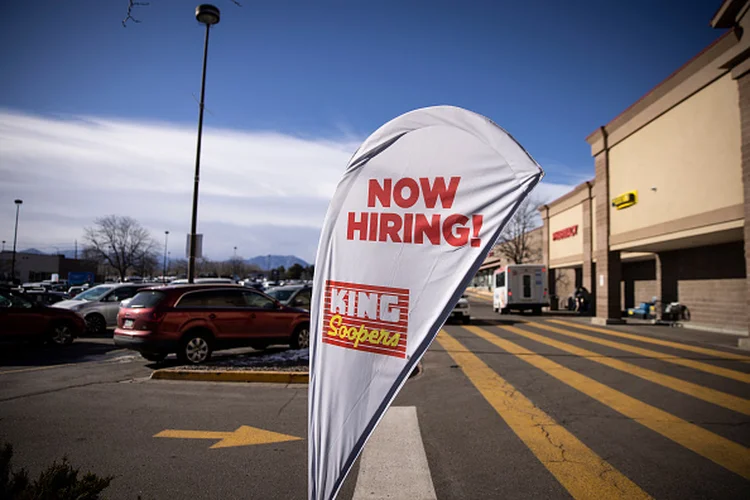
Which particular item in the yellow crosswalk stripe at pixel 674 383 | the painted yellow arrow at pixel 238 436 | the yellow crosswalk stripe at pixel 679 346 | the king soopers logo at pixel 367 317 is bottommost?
the painted yellow arrow at pixel 238 436

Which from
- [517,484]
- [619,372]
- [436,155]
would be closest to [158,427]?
[517,484]

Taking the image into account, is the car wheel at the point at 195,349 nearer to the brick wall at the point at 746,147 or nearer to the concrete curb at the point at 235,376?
the concrete curb at the point at 235,376

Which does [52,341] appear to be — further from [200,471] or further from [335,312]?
[335,312]

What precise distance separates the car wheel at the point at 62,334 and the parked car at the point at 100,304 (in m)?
2.16

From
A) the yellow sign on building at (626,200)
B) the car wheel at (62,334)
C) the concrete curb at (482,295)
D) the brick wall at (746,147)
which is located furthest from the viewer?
the concrete curb at (482,295)

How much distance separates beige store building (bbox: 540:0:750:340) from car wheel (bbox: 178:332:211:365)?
44.7 feet

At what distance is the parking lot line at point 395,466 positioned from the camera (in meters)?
3.70

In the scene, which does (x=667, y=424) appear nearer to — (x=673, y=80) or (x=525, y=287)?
(x=673, y=80)

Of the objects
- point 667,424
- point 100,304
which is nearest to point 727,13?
point 667,424

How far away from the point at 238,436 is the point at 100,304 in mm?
12145

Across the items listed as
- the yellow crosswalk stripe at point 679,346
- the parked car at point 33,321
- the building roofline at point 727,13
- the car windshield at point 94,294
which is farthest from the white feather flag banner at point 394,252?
the car windshield at point 94,294

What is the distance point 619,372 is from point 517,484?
591cm

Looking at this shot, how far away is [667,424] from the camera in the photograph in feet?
18.2

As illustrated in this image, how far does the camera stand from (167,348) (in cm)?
895
